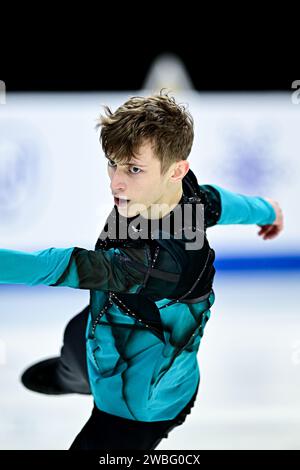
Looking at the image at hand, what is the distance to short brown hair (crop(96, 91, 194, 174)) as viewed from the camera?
1270mm

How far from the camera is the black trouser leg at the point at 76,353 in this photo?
1775mm

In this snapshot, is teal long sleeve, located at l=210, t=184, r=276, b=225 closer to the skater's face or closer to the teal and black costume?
the teal and black costume

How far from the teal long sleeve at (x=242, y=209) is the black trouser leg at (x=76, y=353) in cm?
49

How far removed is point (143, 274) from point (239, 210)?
0.58 m

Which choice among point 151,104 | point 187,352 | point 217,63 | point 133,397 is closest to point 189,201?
point 151,104

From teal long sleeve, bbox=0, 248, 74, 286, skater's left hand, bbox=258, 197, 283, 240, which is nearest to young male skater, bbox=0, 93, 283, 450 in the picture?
teal long sleeve, bbox=0, 248, 74, 286

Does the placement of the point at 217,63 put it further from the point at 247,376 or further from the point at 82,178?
the point at 247,376

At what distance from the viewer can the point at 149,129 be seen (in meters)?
1.28

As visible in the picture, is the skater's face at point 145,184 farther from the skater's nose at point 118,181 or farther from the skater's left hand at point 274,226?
the skater's left hand at point 274,226

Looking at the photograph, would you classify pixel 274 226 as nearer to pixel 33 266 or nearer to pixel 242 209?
pixel 242 209

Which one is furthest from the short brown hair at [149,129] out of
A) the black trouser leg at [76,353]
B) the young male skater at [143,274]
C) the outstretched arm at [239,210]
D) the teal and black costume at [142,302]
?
the black trouser leg at [76,353]

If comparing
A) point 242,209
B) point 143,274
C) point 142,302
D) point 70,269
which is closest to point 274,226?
point 242,209

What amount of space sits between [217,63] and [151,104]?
104 inches

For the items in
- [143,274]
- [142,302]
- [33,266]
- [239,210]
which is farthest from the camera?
[239,210]
